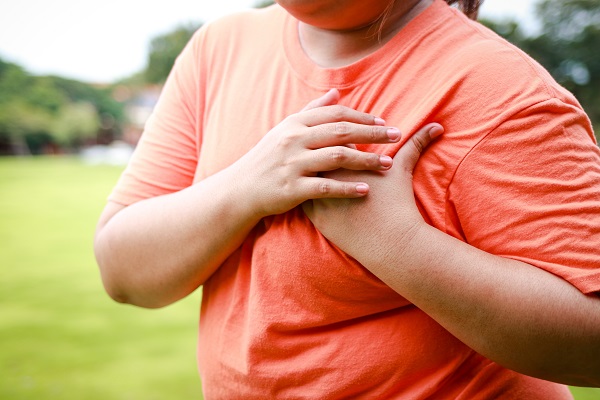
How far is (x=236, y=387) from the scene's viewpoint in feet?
3.16

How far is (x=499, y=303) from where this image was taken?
2.61 feet

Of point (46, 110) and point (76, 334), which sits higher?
point (76, 334)

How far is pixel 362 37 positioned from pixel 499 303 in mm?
548

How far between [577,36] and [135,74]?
21531 mm

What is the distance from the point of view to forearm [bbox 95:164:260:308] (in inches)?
36.3

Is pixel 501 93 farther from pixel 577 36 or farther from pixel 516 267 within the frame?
pixel 577 36

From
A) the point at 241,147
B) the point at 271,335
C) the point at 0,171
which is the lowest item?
the point at 0,171

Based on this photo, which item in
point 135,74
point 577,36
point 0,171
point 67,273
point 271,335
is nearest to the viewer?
point 271,335

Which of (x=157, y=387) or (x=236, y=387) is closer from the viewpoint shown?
(x=236, y=387)

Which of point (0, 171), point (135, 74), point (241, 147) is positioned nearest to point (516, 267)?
point (241, 147)

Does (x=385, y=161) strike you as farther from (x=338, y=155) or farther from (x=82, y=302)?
(x=82, y=302)

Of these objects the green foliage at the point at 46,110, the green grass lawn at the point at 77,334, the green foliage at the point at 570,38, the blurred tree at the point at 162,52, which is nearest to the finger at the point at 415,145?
the green foliage at the point at 570,38

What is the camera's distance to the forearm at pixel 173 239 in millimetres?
921

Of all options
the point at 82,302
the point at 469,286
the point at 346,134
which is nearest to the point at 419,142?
the point at 346,134
